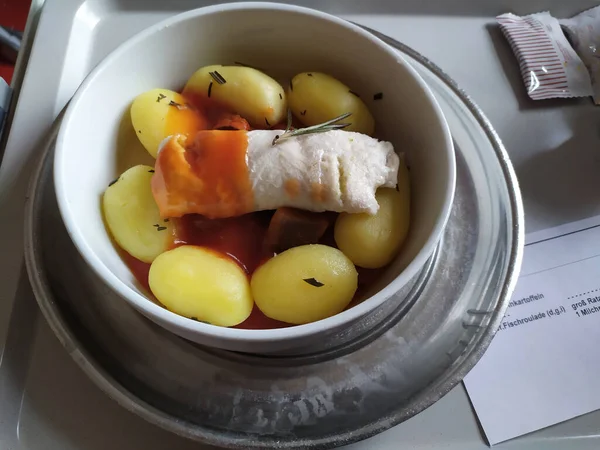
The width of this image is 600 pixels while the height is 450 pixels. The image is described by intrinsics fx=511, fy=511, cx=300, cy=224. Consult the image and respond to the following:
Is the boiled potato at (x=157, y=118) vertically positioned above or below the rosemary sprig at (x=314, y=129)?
below

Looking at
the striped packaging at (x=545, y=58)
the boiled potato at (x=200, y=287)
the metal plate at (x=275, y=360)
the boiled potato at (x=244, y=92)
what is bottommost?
the metal plate at (x=275, y=360)

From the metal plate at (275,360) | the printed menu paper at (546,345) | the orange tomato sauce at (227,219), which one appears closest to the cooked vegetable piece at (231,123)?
the orange tomato sauce at (227,219)

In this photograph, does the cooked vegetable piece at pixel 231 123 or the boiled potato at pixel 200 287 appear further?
the cooked vegetable piece at pixel 231 123

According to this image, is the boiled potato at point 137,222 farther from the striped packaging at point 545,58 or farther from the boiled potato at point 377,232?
the striped packaging at point 545,58

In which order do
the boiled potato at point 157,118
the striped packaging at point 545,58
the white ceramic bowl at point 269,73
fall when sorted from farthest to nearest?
the striped packaging at point 545,58 < the boiled potato at point 157,118 < the white ceramic bowl at point 269,73

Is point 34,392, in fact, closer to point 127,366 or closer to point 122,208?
point 127,366

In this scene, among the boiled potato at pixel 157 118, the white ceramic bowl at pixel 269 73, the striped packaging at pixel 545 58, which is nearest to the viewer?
the white ceramic bowl at pixel 269 73

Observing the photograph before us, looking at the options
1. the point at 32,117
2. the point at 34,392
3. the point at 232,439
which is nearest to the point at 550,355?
the point at 232,439

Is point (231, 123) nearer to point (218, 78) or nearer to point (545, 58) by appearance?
point (218, 78)
